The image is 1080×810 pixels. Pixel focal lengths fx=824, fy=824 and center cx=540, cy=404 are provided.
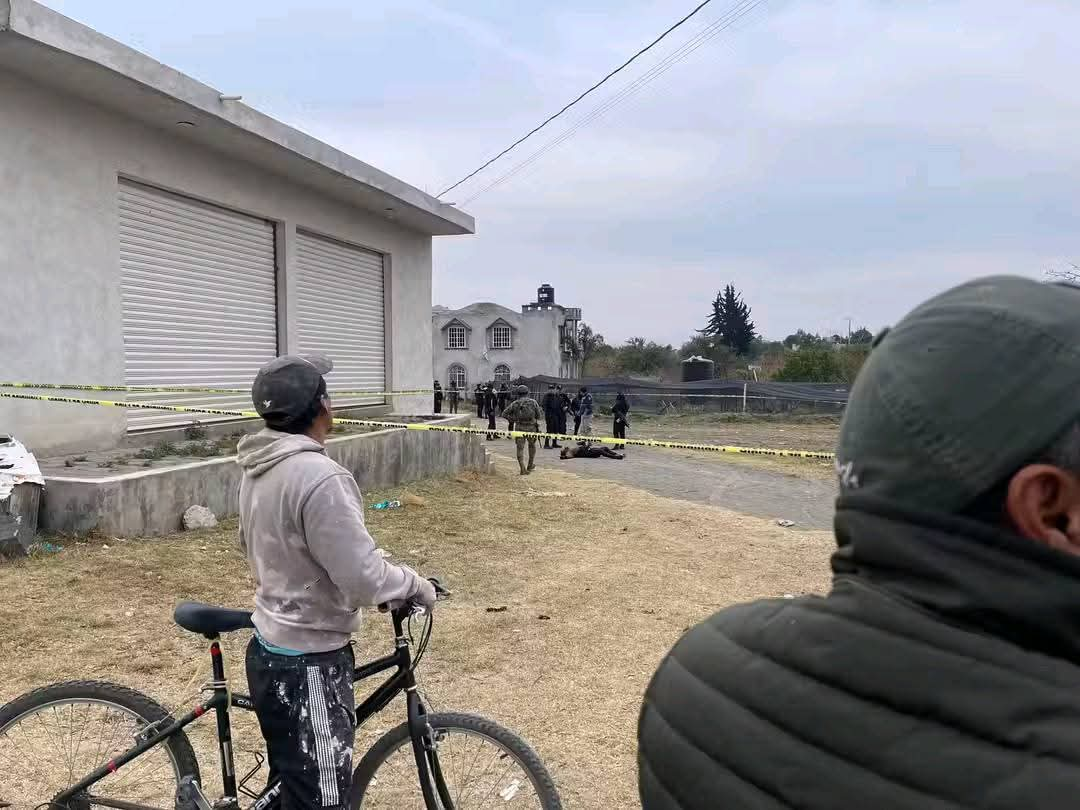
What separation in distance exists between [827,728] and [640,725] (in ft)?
0.95

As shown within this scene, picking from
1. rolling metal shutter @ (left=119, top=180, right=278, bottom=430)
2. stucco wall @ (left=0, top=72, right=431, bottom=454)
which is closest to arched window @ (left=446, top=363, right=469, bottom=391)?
rolling metal shutter @ (left=119, top=180, right=278, bottom=430)

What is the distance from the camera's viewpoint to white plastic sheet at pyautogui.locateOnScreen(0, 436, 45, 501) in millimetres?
6359

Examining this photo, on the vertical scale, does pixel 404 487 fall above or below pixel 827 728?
below

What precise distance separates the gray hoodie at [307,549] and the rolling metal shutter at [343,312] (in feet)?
35.1

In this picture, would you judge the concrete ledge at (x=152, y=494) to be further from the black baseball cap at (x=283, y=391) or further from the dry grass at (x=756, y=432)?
the dry grass at (x=756, y=432)

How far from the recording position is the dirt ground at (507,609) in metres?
4.25

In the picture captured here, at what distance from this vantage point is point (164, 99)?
29.2 feet

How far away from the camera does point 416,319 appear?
53.9 feet

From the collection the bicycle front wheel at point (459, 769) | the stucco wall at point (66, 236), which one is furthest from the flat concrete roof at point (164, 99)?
the bicycle front wheel at point (459, 769)

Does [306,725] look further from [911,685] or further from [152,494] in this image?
[152,494]

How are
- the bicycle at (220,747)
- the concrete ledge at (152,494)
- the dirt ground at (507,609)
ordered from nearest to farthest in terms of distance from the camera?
the bicycle at (220,747)
the dirt ground at (507,609)
the concrete ledge at (152,494)

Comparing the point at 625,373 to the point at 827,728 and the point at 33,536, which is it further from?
the point at 827,728

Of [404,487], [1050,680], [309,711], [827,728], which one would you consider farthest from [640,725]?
[404,487]

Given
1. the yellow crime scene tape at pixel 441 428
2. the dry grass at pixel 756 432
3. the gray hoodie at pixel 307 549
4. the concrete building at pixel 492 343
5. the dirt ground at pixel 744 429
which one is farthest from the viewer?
the concrete building at pixel 492 343
